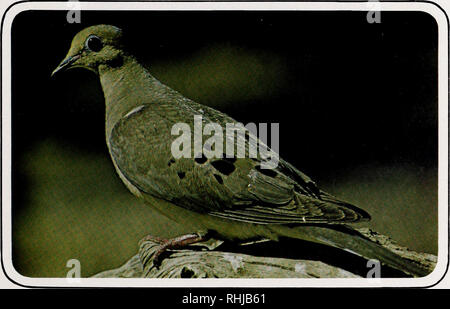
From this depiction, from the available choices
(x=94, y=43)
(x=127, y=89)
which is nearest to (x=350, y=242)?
(x=127, y=89)

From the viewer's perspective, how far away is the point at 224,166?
258 cm

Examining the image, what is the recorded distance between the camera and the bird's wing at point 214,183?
2521mm

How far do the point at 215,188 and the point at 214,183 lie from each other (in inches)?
1.0

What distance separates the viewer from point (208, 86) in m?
2.98

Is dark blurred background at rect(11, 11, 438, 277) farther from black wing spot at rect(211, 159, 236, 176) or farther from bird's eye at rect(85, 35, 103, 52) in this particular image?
black wing spot at rect(211, 159, 236, 176)

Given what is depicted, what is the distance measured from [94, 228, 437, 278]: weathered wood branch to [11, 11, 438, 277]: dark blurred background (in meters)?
0.21

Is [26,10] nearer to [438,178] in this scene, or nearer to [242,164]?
[242,164]

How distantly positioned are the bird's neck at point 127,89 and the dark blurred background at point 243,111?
103 millimetres

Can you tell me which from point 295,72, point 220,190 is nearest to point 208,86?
point 295,72

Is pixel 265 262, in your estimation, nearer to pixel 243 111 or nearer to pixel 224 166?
pixel 224 166

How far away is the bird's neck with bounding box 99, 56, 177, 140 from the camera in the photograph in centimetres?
278

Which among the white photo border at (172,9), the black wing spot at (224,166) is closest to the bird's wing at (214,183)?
the black wing spot at (224,166)
